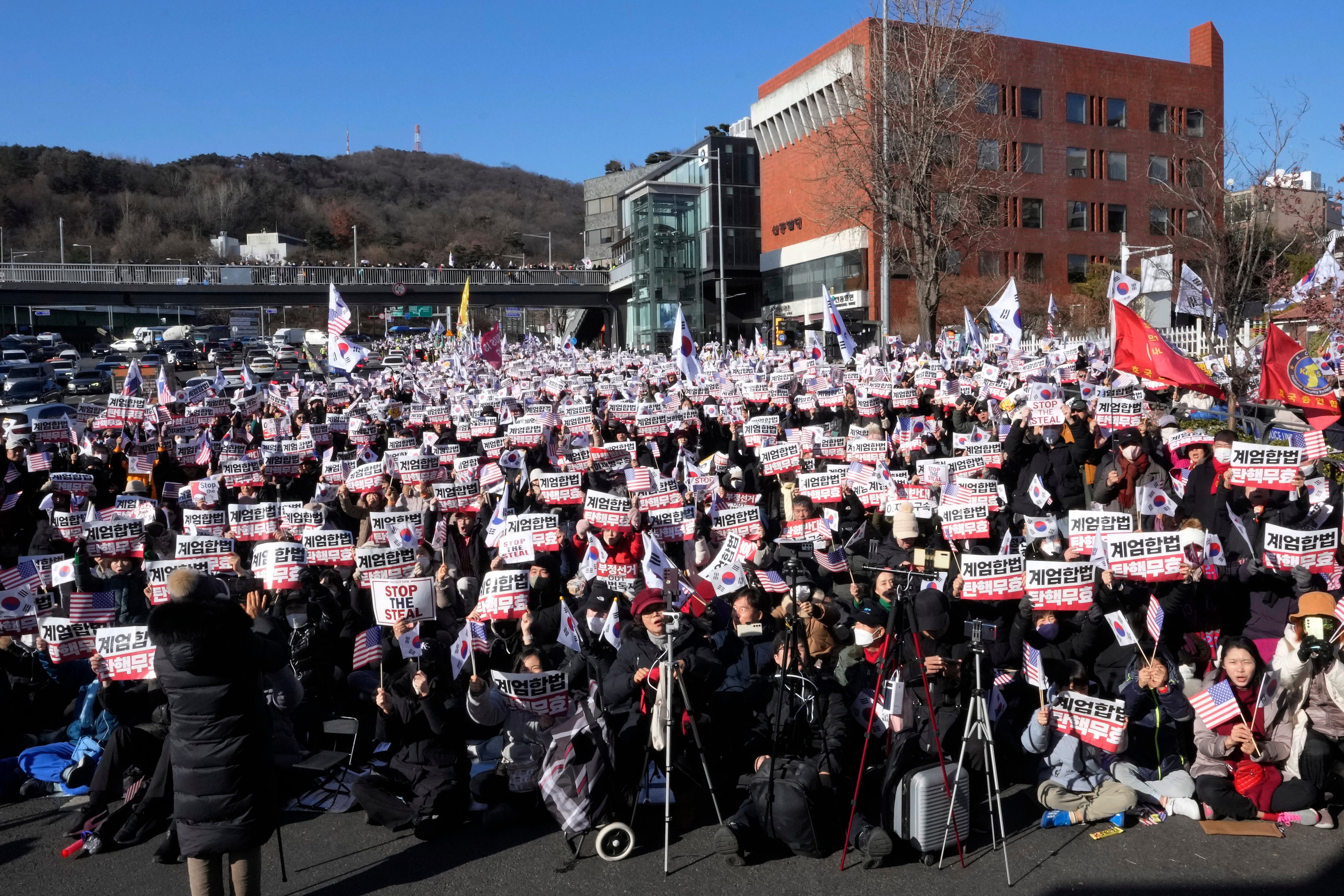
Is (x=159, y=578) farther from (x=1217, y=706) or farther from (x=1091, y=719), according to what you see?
(x=1217, y=706)

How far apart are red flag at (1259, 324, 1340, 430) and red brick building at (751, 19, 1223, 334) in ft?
154

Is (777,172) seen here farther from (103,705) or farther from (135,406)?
(103,705)

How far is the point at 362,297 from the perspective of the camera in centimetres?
7169

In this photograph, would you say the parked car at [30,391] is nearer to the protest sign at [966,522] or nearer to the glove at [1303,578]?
the protest sign at [966,522]

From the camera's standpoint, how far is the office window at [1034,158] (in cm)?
6291

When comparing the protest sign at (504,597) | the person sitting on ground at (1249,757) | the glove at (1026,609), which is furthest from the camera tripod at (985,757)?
the protest sign at (504,597)

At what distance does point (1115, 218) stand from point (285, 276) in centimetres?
5017

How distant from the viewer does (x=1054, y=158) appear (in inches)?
2522

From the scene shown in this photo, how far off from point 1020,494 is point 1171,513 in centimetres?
250

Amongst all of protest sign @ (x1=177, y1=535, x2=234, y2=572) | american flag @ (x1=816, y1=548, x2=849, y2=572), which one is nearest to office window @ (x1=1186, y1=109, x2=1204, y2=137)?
american flag @ (x1=816, y1=548, x2=849, y2=572)

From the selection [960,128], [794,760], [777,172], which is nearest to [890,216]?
[960,128]

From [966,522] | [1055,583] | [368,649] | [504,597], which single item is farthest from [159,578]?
[1055,583]

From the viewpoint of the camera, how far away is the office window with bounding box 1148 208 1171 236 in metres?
65.9

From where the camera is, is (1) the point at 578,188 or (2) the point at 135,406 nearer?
(2) the point at 135,406
